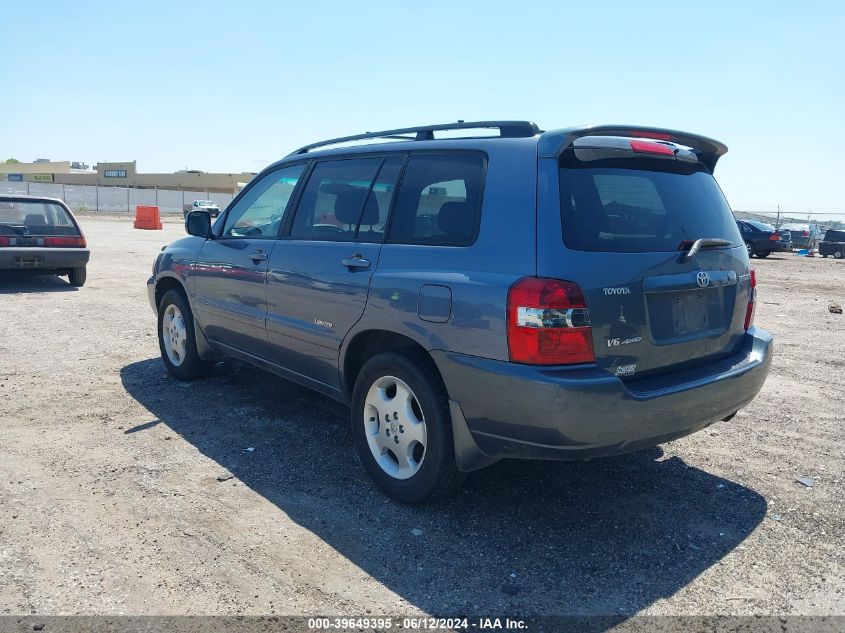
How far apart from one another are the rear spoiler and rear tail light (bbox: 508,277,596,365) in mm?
674

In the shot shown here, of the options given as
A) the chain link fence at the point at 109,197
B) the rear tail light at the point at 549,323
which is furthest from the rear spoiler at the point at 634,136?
the chain link fence at the point at 109,197

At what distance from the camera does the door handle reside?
3.75 meters

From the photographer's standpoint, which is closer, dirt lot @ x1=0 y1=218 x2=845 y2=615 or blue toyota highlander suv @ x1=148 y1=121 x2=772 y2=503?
dirt lot @ x1=0 y1=218 x2=845 y2=615

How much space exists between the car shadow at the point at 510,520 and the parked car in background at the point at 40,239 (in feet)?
24.3

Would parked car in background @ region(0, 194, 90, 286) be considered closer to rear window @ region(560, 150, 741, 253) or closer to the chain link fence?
rear window @ region(560, 150, 741, 253)

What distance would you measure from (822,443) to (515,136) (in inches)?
124

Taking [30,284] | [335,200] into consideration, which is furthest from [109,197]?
[335,200]

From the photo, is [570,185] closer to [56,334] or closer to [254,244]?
[254,244]

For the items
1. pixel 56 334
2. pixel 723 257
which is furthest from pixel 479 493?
pixel 56 334

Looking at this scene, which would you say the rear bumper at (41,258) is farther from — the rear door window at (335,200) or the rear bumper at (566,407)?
the rear bumper at (566,407)

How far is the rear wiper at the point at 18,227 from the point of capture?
10581mm

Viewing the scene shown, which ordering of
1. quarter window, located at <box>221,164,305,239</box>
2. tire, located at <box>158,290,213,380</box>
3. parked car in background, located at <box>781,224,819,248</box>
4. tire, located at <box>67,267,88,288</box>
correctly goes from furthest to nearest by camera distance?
parked car in background, located at <box>781,224,819,248</box>, tire, located at <box>67,267,88,288</box>, tire, located at <box>158,290,213,380</box>, quarter window, located at <box>221,164,305,239</box>

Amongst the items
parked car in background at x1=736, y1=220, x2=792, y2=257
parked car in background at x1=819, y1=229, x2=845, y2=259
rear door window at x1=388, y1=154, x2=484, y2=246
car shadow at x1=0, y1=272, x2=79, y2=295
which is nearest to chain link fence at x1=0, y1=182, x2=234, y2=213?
parked car in background at x1=736, y1=220, x2=792, y2=257

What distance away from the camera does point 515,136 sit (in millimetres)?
3393
